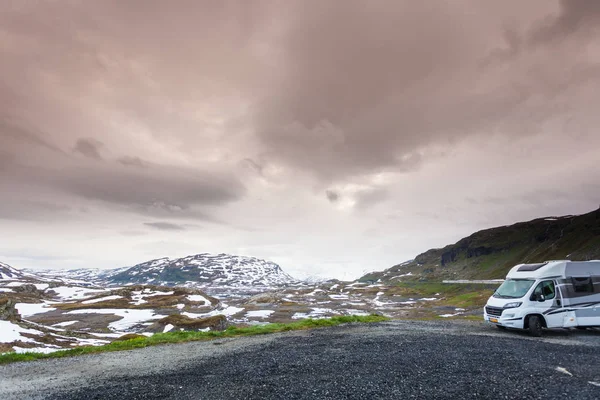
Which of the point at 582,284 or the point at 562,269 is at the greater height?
the point at 562,269

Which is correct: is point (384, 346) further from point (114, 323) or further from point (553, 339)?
point (114, 323)

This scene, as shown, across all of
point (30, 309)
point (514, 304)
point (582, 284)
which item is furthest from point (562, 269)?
point (30, 309)

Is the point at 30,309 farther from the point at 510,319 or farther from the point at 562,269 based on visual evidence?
the point at 562,269

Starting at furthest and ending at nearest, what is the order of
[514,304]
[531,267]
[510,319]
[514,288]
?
[531,267]
[514,288]
[514,304]
[510,319]

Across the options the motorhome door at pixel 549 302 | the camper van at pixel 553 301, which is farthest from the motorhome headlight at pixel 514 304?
the motorhome door at pixel 549 302

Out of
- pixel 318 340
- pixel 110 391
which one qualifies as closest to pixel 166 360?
pixel 110 391

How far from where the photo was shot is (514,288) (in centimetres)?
2303

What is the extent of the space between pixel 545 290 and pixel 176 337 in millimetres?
25466

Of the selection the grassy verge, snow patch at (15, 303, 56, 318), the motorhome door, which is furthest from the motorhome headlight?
snow patch at (15, 303, 56, 318)

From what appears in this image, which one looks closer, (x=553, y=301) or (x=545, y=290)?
(x=553, y=301)

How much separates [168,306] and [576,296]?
13996 centimetres

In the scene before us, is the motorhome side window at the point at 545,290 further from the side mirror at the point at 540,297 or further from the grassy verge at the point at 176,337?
the grassy verge at the point at 176,337

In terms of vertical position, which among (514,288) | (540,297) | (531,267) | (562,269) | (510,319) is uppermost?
(531,267)

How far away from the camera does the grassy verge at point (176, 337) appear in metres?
18.8
